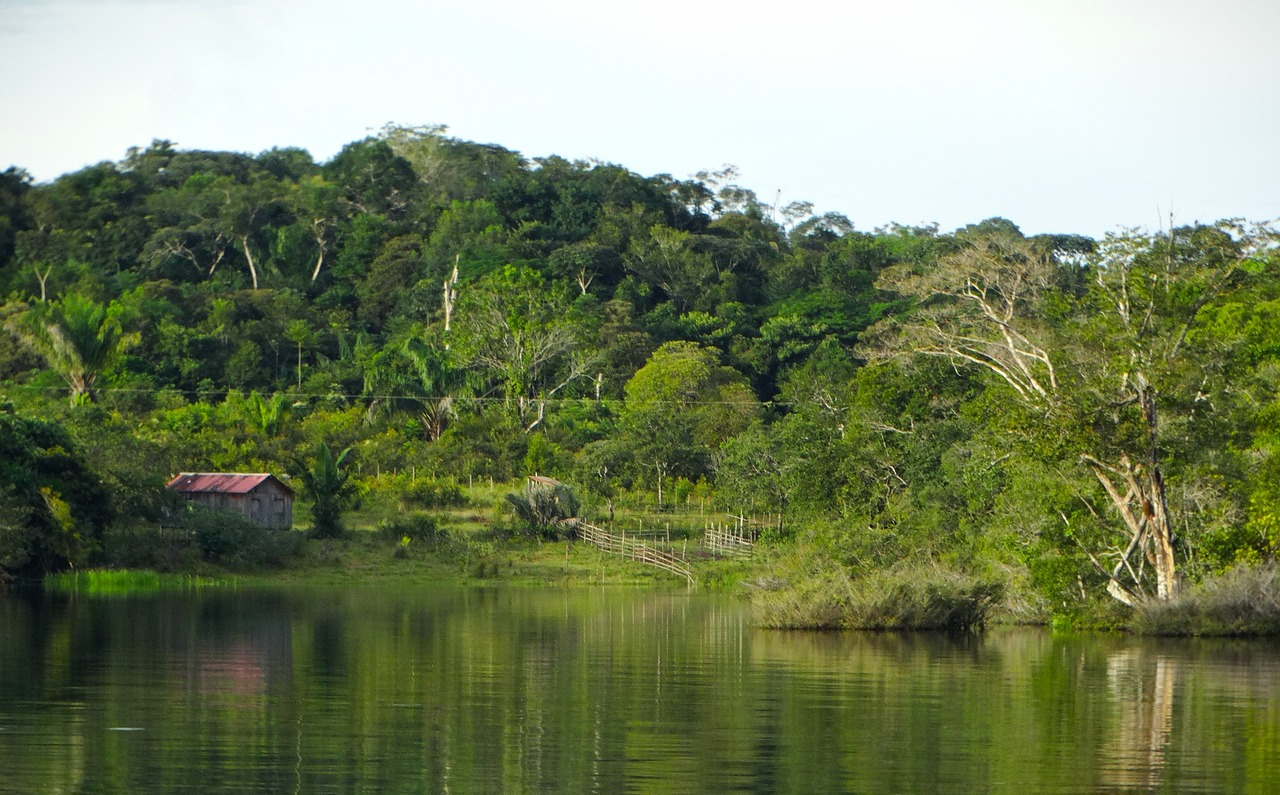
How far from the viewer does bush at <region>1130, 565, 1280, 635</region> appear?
1016 inches

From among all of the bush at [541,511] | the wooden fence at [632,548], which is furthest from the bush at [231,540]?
the wooden fence at [632,548]

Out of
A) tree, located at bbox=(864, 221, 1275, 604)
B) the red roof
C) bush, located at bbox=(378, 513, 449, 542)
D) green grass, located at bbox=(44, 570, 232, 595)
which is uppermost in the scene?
tree, located at bbox=(864, 221, 1275, 604)

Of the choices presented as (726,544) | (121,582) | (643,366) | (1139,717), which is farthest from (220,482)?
(1139,717)

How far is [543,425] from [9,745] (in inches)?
1982

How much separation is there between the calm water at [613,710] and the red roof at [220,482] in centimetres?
1902

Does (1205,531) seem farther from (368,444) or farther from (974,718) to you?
(368,444)

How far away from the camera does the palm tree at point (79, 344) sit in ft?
190

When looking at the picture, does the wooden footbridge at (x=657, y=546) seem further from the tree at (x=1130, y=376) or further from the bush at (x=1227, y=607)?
the bush at (x=1227, y=607)

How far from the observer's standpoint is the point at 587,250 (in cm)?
8081

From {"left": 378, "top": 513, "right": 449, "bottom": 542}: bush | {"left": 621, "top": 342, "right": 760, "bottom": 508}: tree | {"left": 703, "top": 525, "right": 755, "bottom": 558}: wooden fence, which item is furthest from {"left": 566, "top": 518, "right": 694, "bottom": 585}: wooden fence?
{"left": 621, "top": 342, "right": 760, "bottom": 508}: tree

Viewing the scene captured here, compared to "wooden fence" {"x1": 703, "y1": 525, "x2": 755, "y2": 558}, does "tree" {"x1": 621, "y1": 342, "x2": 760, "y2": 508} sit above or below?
above

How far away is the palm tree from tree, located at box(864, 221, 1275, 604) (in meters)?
39.3

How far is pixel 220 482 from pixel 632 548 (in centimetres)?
1274

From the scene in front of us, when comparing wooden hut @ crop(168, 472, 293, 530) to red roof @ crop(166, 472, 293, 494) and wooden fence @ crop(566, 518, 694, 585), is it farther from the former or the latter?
wooden fence @ crop(566, 518, 694, 585)
